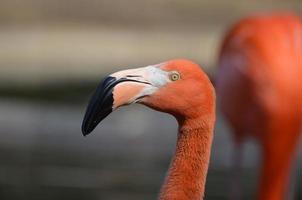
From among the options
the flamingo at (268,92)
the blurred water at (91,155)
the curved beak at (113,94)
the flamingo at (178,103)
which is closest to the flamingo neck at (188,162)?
the flamingo at (178,103)

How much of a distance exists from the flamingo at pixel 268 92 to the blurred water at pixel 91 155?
1.83 meters

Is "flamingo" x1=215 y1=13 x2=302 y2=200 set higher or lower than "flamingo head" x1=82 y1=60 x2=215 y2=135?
lower

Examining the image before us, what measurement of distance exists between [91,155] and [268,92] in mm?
3552

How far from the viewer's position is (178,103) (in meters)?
3.25

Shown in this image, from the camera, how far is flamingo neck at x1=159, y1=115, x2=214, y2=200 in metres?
3.31

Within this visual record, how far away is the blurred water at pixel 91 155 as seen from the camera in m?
8.05

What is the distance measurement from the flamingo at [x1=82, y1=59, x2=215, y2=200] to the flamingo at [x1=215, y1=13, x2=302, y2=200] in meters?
2.11

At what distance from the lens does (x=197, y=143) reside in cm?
332

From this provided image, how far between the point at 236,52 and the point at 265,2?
9438 millimetres

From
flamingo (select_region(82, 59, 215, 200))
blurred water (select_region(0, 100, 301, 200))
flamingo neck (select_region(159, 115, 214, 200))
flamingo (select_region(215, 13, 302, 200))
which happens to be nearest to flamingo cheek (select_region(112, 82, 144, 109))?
flamingo (select_region(82, 59, 215, 200))

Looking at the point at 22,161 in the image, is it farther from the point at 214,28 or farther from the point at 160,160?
the point at 214,28

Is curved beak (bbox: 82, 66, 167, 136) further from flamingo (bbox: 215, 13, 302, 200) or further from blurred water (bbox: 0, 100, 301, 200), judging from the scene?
blurred water (bbox: 0, 100, 301, 200)

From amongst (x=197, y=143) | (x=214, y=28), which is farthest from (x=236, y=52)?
(x=214, y=28)

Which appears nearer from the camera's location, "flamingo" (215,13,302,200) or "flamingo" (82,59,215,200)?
"flamingo" (82,59,215,200)
